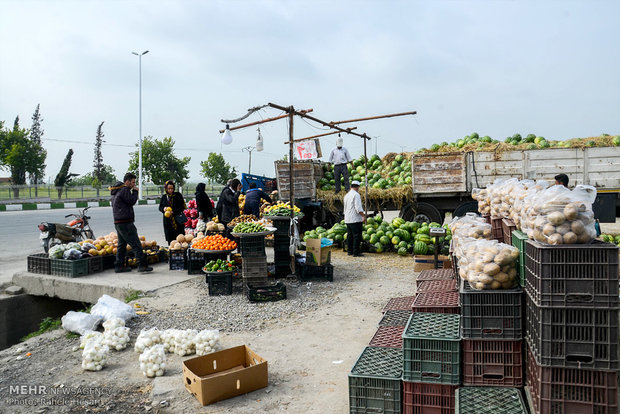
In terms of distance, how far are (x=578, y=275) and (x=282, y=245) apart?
599 cm

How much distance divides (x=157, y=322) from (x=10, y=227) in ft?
45.0

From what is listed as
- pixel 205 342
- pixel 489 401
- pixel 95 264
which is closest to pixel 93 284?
pixel 95 264

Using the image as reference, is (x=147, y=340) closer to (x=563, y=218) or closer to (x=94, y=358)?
(x=94, y=358)

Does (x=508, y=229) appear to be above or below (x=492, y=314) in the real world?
above

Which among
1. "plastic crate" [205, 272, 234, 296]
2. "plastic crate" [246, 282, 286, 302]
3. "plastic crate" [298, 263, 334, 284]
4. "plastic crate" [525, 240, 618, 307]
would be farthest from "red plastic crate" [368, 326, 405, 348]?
"plastic crate" [298, 263, 334, 284]

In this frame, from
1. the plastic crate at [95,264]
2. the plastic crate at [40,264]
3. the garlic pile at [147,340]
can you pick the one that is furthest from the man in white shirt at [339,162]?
the garlic pile at [147,340]

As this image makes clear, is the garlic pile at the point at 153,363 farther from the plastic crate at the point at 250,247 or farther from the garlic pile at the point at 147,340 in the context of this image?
the plastic crate at the point at 250,247

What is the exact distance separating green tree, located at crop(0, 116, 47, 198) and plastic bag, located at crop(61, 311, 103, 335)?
114ft

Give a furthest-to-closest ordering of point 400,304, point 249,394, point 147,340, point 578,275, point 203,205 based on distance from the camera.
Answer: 1. point 203,205
2. point 400,304
3. point 147,340
4. point 249,394
5. point 578,275

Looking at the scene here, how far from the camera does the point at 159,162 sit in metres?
47.4

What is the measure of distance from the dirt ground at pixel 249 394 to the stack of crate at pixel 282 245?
1.73 meters

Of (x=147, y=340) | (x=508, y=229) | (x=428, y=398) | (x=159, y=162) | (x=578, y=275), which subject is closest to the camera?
(x=578, y=275)

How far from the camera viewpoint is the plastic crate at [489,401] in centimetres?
278

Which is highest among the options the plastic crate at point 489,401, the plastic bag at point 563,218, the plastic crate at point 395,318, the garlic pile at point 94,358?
the plastic bag at point 563,218
